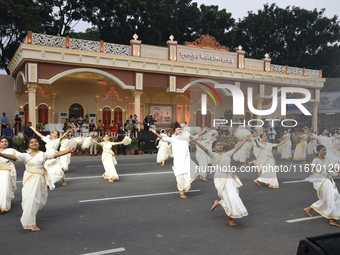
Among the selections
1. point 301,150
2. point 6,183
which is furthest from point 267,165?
point 301,150

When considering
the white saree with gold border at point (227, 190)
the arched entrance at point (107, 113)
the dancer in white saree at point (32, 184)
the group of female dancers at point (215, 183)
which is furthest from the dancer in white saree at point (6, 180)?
the arched entrance at point (107, 113)

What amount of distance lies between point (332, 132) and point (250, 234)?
27.6ft

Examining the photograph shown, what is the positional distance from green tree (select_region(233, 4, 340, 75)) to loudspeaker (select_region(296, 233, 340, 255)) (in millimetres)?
43755

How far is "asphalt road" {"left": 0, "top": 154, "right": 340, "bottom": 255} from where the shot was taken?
4285mm

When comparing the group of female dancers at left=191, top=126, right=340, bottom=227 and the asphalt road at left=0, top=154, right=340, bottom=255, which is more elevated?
the group of female dancers at left=191, top=126, right=340, bottom=227

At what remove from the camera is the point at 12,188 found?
639 centimetres

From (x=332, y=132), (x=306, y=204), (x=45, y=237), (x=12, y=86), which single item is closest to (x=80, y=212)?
(x=45, y=237)

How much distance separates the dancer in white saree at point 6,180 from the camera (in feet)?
19.5

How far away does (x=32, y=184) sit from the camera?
5.17 meters

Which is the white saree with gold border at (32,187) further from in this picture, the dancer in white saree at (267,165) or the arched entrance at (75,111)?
the arched entrance at (75,111)

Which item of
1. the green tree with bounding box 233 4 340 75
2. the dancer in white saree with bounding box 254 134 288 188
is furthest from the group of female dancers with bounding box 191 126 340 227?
the green tree with bounding box 233 4 340 75

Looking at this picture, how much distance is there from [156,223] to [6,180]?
3.27 meters

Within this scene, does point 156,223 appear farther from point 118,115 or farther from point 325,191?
point 118,115

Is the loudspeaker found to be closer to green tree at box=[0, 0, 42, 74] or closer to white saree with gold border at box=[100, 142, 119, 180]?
white saree with gold border at box=[100, 142, 119, 180]
